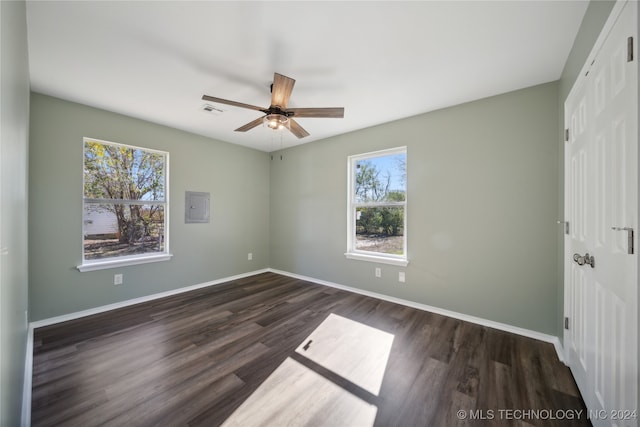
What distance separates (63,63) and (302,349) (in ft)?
10.8

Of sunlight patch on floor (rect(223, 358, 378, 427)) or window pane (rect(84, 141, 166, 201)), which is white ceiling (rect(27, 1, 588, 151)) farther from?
sunlight patch on floor (rect(223, 358, 378, 427))

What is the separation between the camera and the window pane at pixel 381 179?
3457 mm

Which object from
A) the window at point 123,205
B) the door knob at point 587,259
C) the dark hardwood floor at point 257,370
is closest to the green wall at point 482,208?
the dark hardwood floor at point 257,370

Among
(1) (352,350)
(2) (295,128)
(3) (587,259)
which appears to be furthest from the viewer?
(2) (295,128)

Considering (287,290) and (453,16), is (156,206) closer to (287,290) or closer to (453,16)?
(287,290)

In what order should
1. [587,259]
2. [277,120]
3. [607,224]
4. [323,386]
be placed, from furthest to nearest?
1. [277,120]
2. [323,386]
3. [587,259]
4. [607,224]

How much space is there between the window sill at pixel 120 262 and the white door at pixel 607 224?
439cm

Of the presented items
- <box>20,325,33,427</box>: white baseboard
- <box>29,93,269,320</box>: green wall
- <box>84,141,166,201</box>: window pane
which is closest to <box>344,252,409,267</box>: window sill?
<box>29,93,269,320</box>: green wall

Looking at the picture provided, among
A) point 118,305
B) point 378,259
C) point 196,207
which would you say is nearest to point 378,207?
point 378,259

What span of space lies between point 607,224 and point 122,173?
469cm

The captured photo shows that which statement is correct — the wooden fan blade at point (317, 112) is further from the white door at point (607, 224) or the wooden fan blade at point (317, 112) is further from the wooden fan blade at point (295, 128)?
the white door at point (607, 224)

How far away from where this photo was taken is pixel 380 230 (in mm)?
3678

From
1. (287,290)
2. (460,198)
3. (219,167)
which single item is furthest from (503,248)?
(219,167)

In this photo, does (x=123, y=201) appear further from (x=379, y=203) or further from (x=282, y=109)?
(x=379, y=203)
